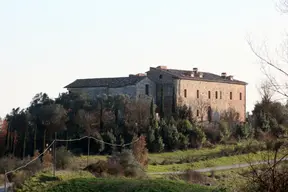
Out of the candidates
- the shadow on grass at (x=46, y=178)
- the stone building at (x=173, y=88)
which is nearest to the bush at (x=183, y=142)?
the stone building at (x=173, y=88)

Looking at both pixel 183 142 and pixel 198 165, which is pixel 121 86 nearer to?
pixel 183 142

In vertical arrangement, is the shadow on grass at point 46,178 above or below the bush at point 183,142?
below

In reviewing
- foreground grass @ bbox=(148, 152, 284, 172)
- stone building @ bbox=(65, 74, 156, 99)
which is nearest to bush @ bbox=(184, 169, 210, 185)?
foreground grass @ bbox=(148, 152, 284, 172)

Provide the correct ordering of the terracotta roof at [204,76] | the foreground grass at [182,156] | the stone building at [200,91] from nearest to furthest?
the foreground grass at [182,156]
the stone building at [200,91]
the terracotta roof at [204,76]

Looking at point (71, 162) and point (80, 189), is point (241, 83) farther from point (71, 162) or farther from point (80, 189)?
point (80, 189)

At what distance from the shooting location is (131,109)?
46688 millimetres

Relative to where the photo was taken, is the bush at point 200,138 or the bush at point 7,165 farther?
the bush at point 200,138

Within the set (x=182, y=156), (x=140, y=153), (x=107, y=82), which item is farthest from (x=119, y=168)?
(x=107, y=82)

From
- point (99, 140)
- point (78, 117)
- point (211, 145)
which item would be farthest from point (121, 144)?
point (211, 145)

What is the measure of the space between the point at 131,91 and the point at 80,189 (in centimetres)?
3443

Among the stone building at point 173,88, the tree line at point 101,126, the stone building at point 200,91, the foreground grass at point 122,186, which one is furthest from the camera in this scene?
the stone building at point 200,91

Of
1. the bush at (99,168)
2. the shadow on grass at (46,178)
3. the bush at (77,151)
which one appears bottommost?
the shadow on grass at (46,178)

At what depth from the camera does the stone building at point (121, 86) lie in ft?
169

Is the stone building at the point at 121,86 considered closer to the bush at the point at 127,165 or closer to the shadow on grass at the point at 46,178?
the bush at the point at 127,165
